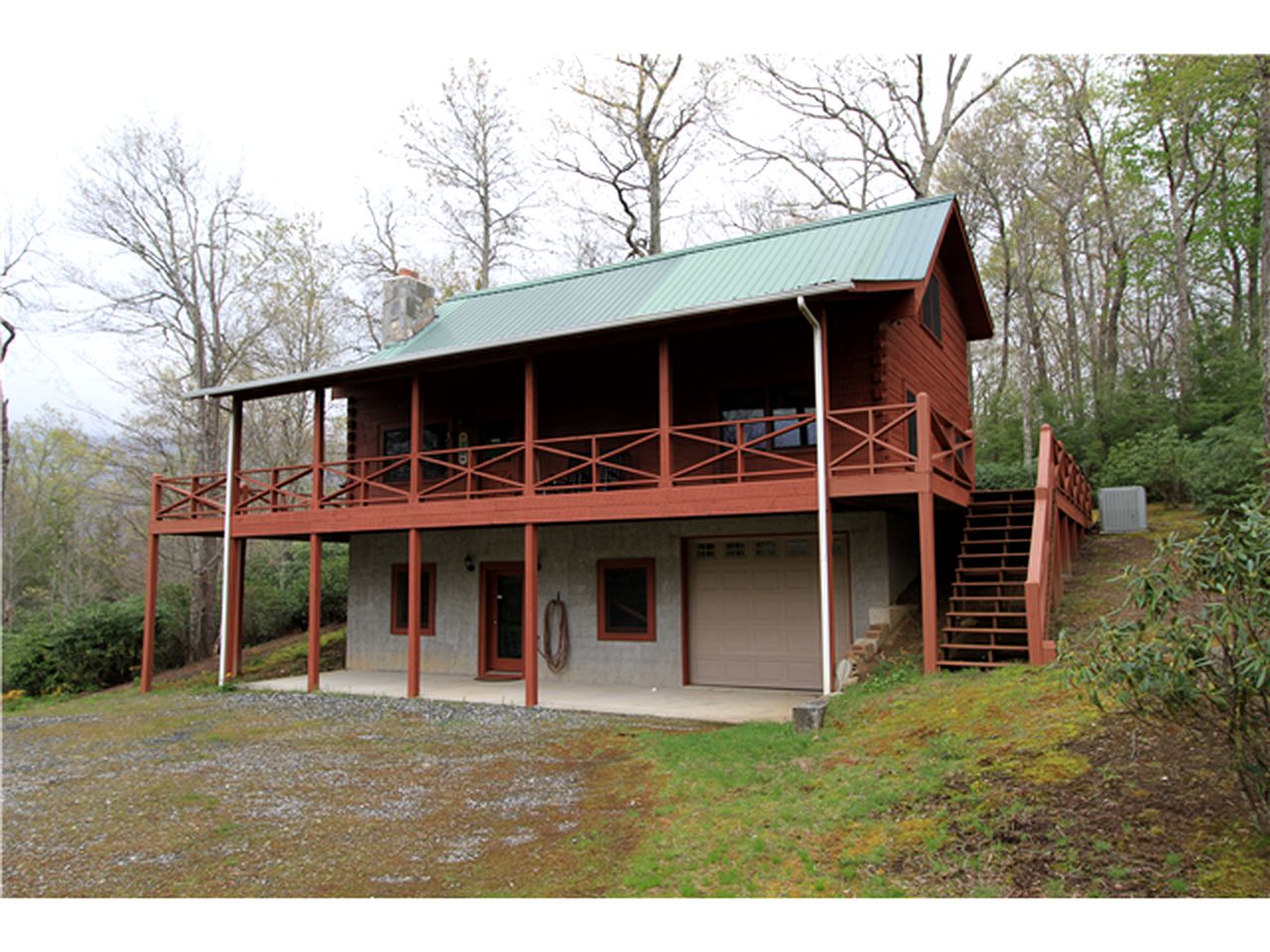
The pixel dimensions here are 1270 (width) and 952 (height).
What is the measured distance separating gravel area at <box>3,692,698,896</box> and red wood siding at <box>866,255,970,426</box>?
19.3 feet

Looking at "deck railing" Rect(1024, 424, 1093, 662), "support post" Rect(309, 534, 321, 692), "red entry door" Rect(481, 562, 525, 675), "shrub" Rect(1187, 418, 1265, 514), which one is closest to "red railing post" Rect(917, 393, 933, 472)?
"deck railing" Rect(1024, 424, 1093, 662)

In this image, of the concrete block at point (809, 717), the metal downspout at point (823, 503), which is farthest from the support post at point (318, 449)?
the concrete block at point (809, 717)

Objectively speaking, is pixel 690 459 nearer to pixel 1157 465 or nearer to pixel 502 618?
pixel 502 618

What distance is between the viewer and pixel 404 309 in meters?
18.1

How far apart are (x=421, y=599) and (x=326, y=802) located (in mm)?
A: 9180

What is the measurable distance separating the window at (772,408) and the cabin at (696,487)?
0.04m

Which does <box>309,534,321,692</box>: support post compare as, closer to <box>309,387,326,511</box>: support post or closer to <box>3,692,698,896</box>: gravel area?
<box>309,387,326,511</box>: support post

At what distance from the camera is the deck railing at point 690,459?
1080 centimetres

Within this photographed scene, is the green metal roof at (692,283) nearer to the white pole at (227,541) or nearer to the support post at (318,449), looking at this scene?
the support post at (318,449)

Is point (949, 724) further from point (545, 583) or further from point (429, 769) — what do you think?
point (545, 583)

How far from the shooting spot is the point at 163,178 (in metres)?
22.7

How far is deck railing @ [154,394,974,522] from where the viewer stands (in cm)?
1080

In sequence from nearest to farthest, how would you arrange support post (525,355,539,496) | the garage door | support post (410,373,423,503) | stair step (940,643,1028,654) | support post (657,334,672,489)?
1. stair step (940,643,1028,654)
2. support post (657,334,672,489)
3. support post (525,355,539,496)
4. the garage door
5. support post (410,373,423,503)

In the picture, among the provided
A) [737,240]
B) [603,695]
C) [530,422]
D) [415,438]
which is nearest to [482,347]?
[530,422]
